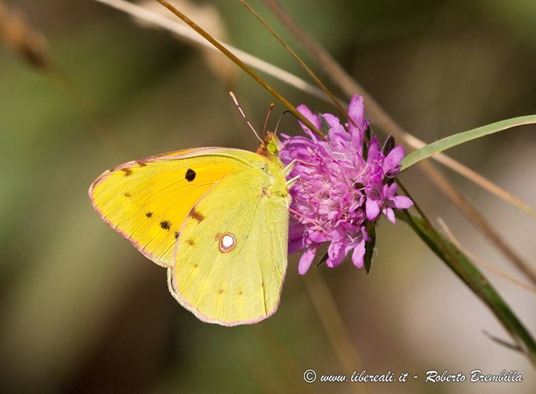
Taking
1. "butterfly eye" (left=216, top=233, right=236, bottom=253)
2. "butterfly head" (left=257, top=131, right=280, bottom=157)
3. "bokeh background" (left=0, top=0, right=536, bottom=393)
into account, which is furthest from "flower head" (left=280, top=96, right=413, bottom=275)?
"bokeh background" (left=0, top=0, right=536, bottom=393)

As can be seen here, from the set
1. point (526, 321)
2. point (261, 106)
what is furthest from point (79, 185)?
point (526, 321)

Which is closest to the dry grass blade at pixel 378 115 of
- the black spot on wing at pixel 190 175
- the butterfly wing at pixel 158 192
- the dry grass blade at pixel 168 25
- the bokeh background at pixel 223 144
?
the dry grass blade at pixel 168 25

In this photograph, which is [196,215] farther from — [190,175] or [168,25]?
[168,25]

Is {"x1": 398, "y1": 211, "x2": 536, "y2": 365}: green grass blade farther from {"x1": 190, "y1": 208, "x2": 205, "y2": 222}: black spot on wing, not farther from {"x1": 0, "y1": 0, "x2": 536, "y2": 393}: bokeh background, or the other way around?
{"x1": 0, "y1": 0, "x2": 536, "y2": 393}: bokeh background

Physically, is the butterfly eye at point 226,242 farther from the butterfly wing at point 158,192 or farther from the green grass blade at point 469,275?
the green grass blade at point 469,275

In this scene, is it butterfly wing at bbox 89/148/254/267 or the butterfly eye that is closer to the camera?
butterfly wing at bbox 89/148/254/267

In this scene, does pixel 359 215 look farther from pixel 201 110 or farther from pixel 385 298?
pixel 201 110
